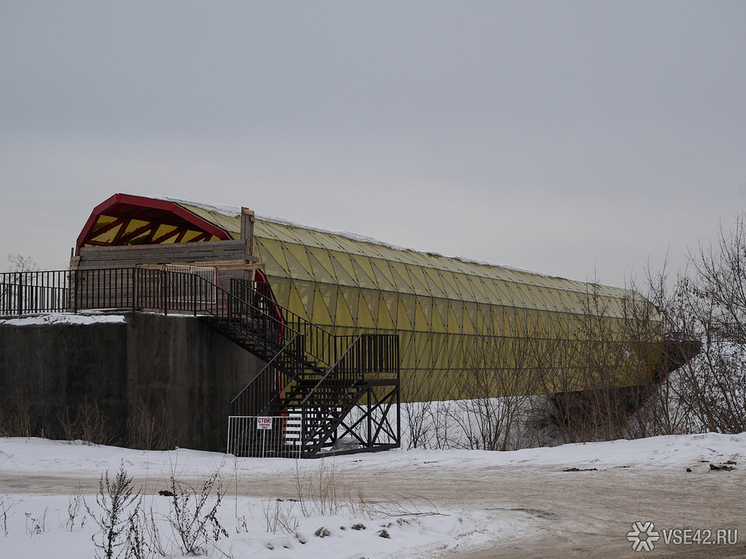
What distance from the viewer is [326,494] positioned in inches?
449

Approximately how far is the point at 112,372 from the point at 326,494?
1201cm

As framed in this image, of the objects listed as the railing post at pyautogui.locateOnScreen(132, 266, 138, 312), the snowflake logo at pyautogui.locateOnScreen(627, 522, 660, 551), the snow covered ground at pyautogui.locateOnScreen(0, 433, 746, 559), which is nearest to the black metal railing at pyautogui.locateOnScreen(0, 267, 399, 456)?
the railing post at pyautogui.locateOnScreen(132, 266, 138, 312)

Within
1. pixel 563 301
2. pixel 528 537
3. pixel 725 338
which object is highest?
pixel 563 301

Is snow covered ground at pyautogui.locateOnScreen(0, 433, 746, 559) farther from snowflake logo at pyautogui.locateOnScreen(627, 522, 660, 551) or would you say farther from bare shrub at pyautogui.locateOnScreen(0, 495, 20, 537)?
snowflake logo at pyautogui.locateOnScreen(627, 522, 660, 551)

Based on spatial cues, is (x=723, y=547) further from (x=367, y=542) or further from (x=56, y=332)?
(x=56, y=332)

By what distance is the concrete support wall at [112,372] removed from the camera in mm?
21531

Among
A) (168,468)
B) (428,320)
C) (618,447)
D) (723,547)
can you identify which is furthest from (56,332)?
(428,320)

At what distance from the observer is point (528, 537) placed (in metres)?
9.50

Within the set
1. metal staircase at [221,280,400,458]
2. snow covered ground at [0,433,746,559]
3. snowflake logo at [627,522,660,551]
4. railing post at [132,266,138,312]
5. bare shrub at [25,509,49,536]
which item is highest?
railing post at [132,266,138,312]

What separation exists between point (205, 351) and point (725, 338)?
50.1 ft

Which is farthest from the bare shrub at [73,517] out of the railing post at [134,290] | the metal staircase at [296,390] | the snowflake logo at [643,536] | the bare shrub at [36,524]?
the railing post at [134,290]

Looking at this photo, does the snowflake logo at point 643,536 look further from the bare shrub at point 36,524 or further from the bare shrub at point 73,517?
the bare shrub at point 36,524

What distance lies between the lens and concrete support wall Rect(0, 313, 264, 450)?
21.5 meters

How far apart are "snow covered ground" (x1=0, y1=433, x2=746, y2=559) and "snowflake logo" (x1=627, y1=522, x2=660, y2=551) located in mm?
200
